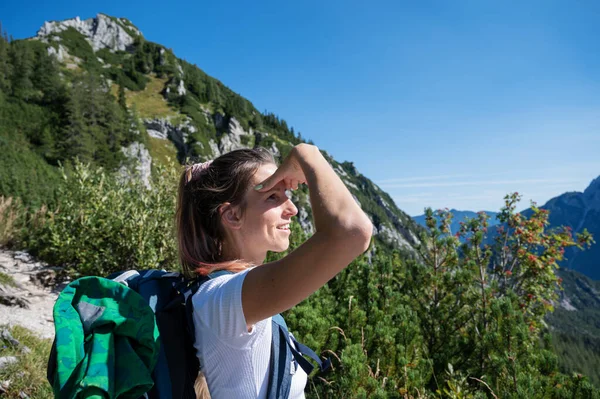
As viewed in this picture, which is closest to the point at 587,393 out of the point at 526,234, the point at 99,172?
the point at 526,234

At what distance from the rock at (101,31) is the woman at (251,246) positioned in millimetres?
108252

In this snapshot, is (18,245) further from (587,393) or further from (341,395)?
(587,393)

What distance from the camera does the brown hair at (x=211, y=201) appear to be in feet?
5.22

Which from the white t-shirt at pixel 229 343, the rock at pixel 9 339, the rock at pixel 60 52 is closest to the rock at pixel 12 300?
the rock at pixel 9 339

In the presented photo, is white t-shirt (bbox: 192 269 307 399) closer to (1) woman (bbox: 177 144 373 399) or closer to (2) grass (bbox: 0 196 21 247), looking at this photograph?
(1) woman (bbox: 177 144 373 399)

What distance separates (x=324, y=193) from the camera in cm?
106

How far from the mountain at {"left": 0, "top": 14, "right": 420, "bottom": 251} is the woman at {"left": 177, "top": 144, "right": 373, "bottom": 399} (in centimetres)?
160

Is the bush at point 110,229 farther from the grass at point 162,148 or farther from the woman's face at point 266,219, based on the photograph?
the grass at point 162,148

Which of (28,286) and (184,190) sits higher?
(184,190)

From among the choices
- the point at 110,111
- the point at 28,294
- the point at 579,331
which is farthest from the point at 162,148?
the point at 579,331

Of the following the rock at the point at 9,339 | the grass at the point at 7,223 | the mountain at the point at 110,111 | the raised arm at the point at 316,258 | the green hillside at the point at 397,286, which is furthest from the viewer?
the mountain at the point at 110,111

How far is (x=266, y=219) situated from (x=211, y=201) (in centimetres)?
28

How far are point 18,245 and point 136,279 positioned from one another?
10371 mm

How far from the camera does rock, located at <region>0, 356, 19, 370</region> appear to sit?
3553 millimetres
